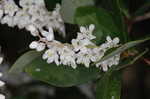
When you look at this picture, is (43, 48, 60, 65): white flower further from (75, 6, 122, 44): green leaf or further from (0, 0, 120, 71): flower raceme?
(75, 6, 122, 44): green leaf

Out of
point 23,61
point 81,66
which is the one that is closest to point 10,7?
point 23,61

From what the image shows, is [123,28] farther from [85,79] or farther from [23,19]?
[23,19]

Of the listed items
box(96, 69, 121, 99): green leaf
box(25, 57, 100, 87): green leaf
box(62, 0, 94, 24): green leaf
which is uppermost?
box(62, 0, 94, 24): green leaf

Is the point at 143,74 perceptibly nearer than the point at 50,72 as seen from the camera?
No

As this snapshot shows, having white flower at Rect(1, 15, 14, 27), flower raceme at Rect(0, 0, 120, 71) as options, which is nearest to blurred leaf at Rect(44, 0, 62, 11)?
flower raceme at Rect(0, 0, 120, 71)

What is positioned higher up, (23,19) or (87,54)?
(23,19)

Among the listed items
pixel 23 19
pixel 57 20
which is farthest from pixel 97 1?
pixel 23 19
